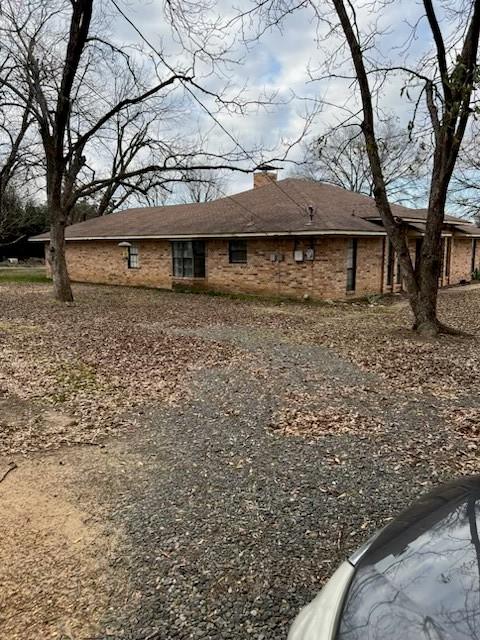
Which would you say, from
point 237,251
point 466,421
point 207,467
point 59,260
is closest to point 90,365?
point 207,467

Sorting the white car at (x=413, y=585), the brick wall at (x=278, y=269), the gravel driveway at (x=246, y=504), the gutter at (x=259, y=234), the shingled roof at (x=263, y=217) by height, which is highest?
the shingled roof at (x=263, y=217)

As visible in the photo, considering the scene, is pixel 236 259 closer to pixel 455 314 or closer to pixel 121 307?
pixel 121 307

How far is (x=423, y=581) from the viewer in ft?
4.81

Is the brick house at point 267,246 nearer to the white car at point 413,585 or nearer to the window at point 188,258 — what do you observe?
the window at point 188,258

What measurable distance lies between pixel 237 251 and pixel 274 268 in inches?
66.5

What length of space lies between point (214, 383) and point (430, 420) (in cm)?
271

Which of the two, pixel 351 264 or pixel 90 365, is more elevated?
pixel 351 264

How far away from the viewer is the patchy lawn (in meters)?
2.45

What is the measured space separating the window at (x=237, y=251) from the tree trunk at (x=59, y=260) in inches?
222

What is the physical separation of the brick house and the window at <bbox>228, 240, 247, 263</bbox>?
36 millimetres

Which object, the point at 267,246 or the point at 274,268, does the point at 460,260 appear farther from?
the point at 267,246

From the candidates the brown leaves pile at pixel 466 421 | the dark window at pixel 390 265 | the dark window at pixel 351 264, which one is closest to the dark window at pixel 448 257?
the dark window at pixel 390 265

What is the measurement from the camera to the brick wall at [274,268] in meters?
14.9

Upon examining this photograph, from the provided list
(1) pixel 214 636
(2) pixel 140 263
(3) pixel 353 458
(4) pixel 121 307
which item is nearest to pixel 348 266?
(4) pixel 121 307
